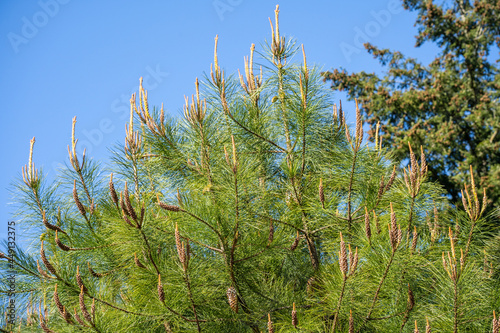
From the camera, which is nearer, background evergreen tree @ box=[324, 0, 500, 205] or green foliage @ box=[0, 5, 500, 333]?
green foliage @ box=[0, 5, 500, 333]

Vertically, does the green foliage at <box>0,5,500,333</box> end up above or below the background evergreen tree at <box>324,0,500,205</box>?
below

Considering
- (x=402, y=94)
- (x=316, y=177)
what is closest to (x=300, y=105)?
(x=316, y=177)

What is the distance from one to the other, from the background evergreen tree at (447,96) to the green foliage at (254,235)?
24.1 ft

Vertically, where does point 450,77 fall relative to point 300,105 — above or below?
above

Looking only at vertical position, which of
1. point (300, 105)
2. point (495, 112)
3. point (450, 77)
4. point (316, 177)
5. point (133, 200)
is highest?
point (450, 77)

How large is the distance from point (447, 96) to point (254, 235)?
1023 cm

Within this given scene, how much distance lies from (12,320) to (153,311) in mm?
2043

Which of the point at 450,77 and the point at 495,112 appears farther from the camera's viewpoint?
the point at 450,77

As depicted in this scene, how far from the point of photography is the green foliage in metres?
3.55

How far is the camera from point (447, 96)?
511 inches

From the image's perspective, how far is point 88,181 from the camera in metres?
4.96

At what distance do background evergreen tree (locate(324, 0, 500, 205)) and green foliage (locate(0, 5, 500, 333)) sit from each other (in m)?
7.34

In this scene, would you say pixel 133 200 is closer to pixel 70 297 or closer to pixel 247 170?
pixel 70 297

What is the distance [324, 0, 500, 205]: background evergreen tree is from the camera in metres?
12.1
